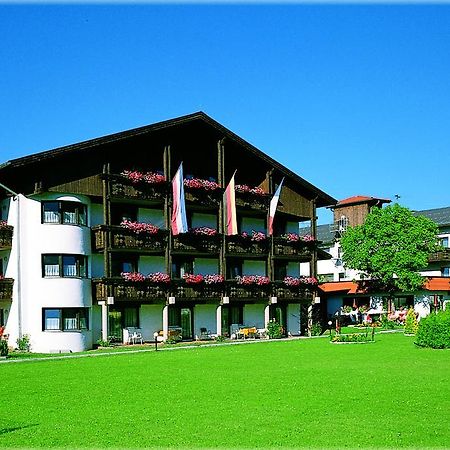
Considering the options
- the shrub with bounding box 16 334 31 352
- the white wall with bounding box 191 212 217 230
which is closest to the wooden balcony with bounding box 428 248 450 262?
the white wall with bounding box 191 212 217 230

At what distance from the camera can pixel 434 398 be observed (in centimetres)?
1702

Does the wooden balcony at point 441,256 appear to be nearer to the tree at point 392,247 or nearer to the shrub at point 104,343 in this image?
the tree at point 392,247

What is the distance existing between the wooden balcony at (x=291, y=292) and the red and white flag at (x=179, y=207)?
838cm

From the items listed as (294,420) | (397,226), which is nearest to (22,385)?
(294,420)

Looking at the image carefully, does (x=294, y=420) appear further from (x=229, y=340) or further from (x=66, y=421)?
(x=229, y=340)

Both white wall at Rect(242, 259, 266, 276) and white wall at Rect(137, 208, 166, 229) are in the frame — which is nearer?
white wall at Rect(137, 208, 166, 229)

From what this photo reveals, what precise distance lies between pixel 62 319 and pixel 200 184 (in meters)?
11.2

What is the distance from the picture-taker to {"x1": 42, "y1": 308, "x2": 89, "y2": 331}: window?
42.2 metres

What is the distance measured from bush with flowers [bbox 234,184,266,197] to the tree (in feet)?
63.6

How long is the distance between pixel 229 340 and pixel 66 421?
107 feet

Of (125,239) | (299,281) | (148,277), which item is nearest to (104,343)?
(148,277)

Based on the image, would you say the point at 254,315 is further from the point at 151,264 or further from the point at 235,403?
the point at 235,403

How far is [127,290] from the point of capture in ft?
A: 142

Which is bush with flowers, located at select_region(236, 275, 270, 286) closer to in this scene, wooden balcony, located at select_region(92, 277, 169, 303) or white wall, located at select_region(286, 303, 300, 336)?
white wall, located at select_region(286, 303, 300, 336)
